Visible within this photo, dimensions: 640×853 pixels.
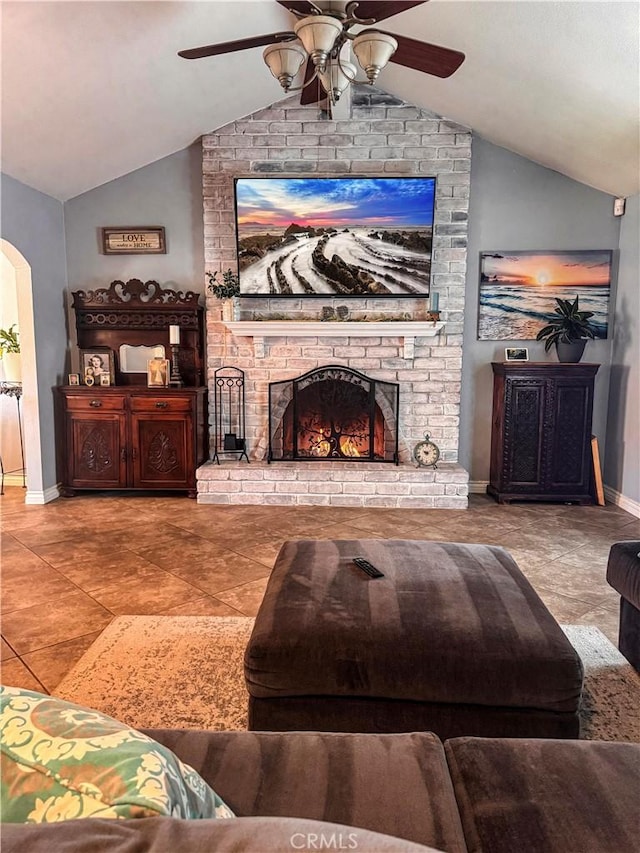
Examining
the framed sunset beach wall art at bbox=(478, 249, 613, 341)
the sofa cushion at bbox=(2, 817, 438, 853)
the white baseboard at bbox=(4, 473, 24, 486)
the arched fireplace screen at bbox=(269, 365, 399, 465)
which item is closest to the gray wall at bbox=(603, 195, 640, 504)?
the framed sunset beach wall art at bbox=(478, 249, 613, 341)

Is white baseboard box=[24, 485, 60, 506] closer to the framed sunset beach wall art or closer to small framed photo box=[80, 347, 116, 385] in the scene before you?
small framed photo box=[80, 347, 116, 385]

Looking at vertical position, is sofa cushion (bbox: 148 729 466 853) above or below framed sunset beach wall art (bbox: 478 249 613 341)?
below

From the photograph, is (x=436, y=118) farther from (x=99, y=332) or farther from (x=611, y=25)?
(x=99, y=332)

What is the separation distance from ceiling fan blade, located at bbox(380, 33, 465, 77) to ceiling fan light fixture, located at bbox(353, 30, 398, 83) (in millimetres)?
134

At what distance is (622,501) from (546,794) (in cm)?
418

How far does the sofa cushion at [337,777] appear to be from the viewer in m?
0.97

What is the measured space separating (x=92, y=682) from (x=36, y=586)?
3.71ft

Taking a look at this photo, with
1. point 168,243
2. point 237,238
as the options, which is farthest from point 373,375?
point 168,243

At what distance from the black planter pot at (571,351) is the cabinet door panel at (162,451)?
3086mm

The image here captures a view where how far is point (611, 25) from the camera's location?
2900mm

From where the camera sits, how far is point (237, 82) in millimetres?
4262

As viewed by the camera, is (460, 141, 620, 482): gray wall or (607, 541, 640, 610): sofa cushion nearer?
(607, 541, 640, 610): sofa cushion

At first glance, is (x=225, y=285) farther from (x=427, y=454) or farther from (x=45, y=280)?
(x=427, y=454)

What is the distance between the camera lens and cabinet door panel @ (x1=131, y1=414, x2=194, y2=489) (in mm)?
4859
